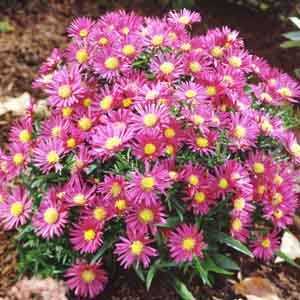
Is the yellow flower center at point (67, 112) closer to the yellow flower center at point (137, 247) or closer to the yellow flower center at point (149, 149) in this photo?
the yellow flower center at point (149, 149)

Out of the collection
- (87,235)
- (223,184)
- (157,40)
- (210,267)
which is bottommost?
(210,267)

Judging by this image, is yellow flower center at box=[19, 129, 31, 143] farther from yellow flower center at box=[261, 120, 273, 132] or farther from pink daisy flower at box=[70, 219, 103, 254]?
yellow flower center at box=[261, 120, 273, 132]

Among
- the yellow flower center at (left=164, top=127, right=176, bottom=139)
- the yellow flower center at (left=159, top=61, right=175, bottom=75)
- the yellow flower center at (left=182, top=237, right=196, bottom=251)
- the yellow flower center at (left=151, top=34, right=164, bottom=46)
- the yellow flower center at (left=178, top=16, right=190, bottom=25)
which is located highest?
the yellow flower center at (left=178, top=16, right=190, bottom=25)

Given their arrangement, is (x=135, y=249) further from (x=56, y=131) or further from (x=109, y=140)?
(x=56, y=131)

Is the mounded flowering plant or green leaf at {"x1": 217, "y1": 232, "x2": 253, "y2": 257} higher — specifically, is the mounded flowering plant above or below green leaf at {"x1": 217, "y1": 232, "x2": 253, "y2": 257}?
above

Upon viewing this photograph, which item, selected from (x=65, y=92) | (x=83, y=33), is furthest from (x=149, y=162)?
(x=83, y=33)

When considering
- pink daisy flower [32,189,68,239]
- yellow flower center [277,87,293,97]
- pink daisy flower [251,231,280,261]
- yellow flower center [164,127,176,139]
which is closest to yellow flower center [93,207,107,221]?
pink daisy flower [32,189,68,239]
